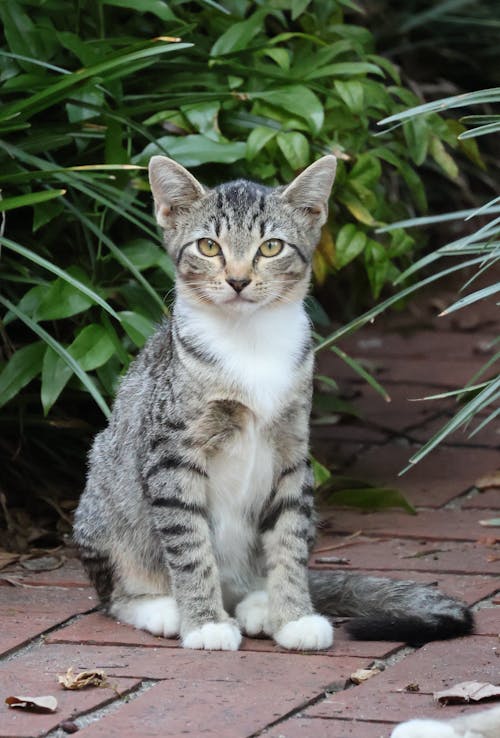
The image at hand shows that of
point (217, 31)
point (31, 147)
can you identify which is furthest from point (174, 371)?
point (217, 31)

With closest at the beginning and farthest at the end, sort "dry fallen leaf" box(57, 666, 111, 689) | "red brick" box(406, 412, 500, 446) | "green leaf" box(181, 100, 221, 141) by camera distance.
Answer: "dry fallen leaf" box(57, 666, 111, 689), "green leaf" box(181, 100, 221, 141), "red brick" box(406, 412, 500, 446)

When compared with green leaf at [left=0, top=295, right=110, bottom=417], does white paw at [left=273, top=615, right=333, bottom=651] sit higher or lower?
lower

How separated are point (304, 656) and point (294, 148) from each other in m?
1.85

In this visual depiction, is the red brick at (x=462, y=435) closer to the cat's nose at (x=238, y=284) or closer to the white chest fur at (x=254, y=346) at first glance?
the white chest fur at (x=254, y=346)

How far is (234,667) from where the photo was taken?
3199mm

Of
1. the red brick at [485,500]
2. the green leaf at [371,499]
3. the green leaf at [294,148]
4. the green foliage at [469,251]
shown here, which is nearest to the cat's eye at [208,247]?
the green foliage at [469,251]

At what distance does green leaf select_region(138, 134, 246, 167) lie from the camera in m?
4.38

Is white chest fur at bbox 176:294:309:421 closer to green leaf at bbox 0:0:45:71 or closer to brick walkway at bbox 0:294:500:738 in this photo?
brick walkway at bbox 0:294:500:738

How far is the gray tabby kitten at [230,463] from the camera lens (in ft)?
11.4

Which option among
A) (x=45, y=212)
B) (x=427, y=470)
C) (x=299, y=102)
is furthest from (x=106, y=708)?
(x=427, y=470)

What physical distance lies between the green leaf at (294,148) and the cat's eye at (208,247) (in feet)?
2.98

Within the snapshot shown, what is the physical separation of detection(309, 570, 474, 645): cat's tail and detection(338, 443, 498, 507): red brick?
3.82 ft

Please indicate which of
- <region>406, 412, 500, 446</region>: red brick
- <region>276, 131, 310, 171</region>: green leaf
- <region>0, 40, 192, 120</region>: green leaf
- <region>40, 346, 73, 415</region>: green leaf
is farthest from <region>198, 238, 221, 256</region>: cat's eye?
<region>406, 412, 500, 446</region>: red brick

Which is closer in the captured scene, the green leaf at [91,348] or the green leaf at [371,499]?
the green leaf at [91,348]
